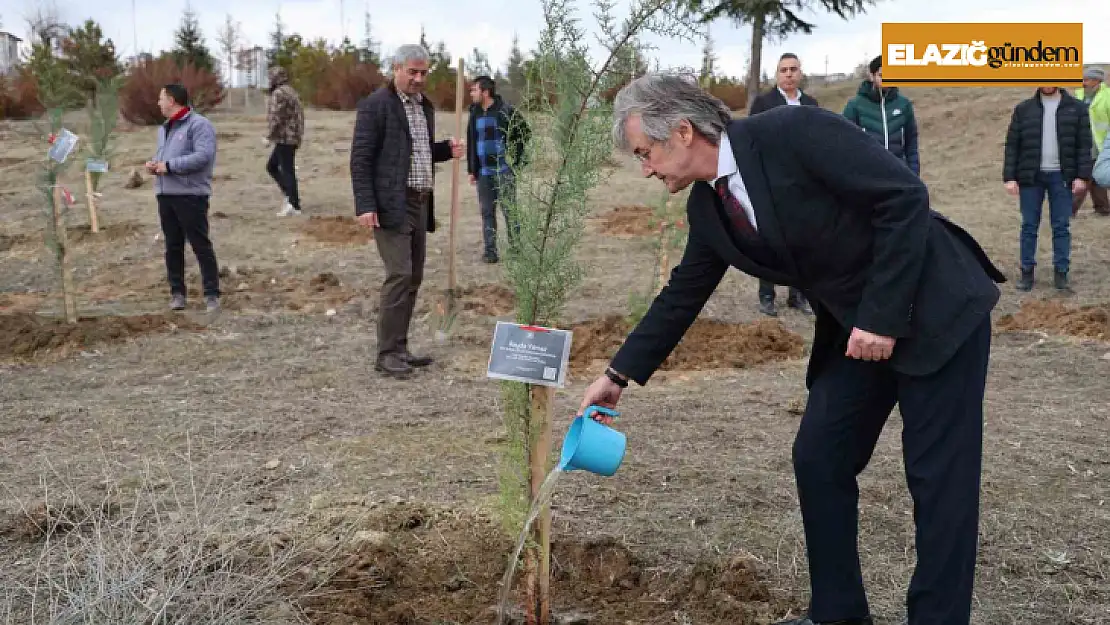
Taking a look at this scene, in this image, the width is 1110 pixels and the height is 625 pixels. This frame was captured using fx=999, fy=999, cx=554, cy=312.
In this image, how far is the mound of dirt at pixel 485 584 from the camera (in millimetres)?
3262

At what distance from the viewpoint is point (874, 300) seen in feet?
7.93

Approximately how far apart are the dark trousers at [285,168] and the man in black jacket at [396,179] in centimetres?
654

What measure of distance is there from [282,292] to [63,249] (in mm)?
2181

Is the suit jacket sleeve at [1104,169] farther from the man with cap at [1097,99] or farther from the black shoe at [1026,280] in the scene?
the man with cap at [1097,99]

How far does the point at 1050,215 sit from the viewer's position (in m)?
8.58

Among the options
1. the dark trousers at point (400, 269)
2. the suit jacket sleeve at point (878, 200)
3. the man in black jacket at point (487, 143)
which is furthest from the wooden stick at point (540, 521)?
the man in black jacket at point (487, 143)

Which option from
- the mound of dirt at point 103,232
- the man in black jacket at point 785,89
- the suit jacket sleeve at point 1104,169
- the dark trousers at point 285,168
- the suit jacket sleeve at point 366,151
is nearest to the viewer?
the suit jacket sleeve at point 1104,169

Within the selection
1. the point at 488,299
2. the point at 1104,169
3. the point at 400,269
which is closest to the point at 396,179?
the point at 400,269

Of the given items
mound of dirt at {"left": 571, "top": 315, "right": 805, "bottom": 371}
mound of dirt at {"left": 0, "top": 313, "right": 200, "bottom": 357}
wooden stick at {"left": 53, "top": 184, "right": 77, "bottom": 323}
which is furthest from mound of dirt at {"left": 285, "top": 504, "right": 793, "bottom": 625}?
wooden stick at {"left": 53, "top": 184, "right": 77, "bottom": 323}

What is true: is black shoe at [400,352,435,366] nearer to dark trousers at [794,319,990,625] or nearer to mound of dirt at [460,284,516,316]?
mound of dirt at [460,284,516,316]

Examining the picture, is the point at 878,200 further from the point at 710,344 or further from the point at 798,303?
the point at 798,303

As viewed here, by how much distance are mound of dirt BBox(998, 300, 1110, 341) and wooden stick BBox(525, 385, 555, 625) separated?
5.47m

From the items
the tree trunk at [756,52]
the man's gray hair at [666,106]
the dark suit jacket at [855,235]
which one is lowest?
the dark suit jacket at [855,235]

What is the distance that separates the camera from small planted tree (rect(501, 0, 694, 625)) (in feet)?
10.0
